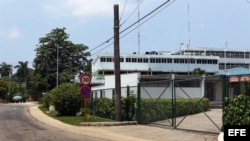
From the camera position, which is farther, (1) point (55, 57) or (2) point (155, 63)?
(2) point (155, 63)

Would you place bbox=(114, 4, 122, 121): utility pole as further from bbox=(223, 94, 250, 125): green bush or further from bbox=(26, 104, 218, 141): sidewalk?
bbox=(223, 94, 250, 125): green bush

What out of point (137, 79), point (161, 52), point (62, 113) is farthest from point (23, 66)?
point (62, 113)

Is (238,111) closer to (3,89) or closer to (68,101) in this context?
(68,101)

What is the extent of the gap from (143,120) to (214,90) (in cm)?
505

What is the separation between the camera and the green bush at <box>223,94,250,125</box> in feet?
48.8

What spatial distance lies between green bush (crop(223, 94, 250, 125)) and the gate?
1.23 meters

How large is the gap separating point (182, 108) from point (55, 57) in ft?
232

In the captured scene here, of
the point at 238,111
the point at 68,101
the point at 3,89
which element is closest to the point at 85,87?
the point at 68,101

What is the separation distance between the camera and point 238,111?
1523 centimetres

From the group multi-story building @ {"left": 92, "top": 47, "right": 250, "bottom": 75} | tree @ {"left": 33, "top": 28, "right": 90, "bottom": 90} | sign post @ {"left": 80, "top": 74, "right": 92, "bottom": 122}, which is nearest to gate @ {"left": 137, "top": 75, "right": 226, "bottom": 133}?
sign post @ {"left": 80, "top": 74, "right": 92, "bottom": 122}

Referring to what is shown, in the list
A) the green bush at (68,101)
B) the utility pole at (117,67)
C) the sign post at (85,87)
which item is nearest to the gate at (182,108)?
the utility pole at (117,67)

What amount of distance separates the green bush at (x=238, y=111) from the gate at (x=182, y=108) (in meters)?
1.23

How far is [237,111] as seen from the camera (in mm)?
15266

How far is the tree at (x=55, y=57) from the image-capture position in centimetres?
8962
